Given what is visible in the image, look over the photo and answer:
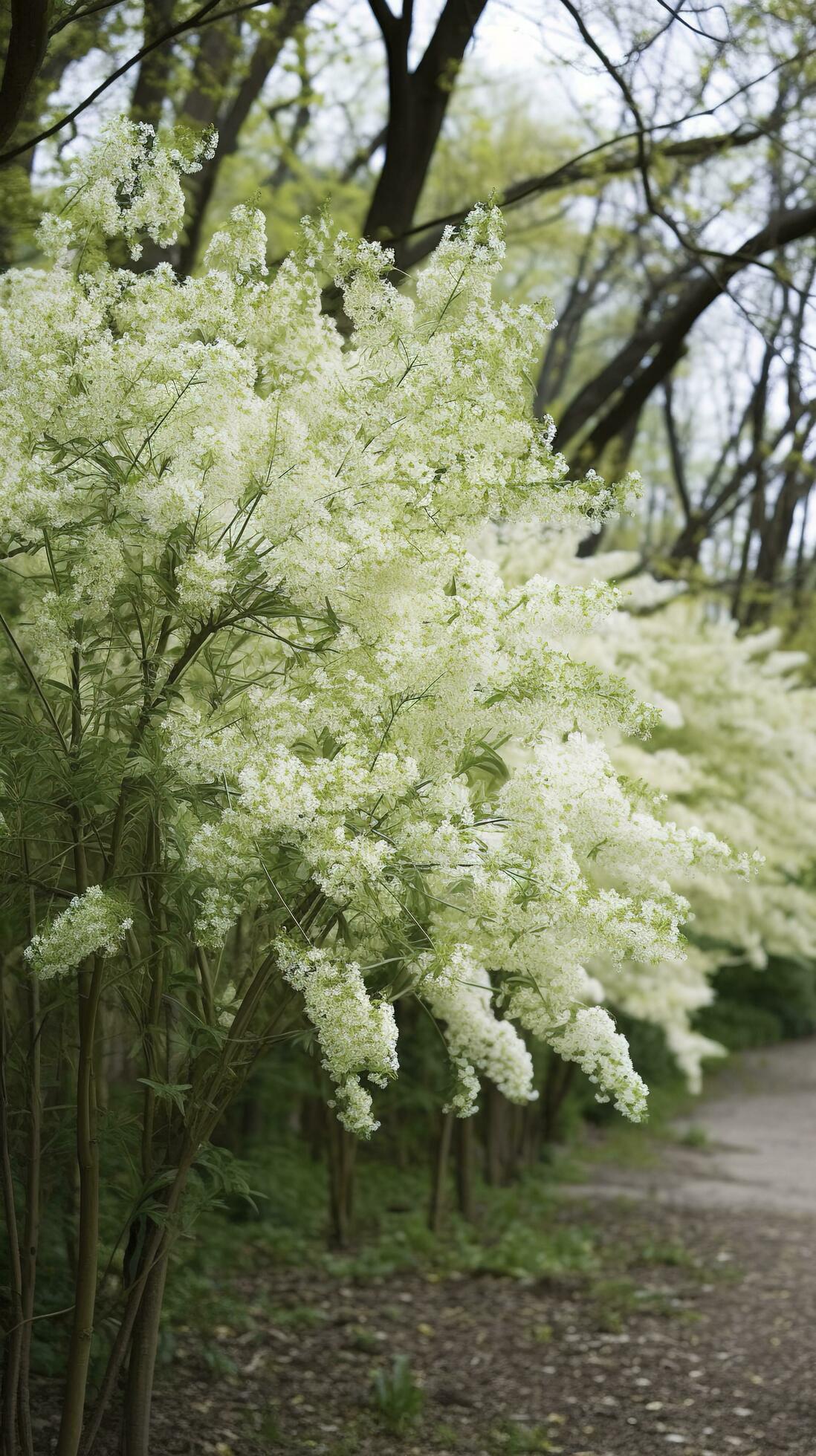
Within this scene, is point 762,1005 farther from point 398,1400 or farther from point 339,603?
point 339,603

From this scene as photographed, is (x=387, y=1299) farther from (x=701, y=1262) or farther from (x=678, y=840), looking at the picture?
(x=678, y=840)

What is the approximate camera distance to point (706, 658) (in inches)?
353

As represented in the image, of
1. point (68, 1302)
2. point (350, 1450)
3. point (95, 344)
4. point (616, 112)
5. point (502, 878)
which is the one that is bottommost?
point (350, 1450)

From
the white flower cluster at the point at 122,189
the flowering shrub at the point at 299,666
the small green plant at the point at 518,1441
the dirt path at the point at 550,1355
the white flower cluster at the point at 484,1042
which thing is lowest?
the small green plant at the point at 518,1441

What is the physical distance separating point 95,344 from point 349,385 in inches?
24.2

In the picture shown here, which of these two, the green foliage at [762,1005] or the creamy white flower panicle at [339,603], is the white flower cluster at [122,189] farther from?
the green foliage at [762,1005]

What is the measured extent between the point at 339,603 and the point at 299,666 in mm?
379

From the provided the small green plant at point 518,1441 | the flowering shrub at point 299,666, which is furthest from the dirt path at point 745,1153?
the flowering shrub at point 299,666

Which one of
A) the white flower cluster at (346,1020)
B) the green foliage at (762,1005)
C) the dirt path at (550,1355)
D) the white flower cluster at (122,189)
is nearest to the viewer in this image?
the white flower cluster at (346,1020)

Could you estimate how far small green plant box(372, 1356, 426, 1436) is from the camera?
16.8 ft

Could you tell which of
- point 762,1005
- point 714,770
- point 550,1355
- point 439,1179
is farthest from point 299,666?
point 762,1005

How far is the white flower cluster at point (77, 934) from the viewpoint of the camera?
9.36ft

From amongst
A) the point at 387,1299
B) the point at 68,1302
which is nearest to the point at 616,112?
the point at 387,1299

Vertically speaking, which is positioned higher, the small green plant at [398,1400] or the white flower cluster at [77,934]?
the white flower cluster at [77,934]
